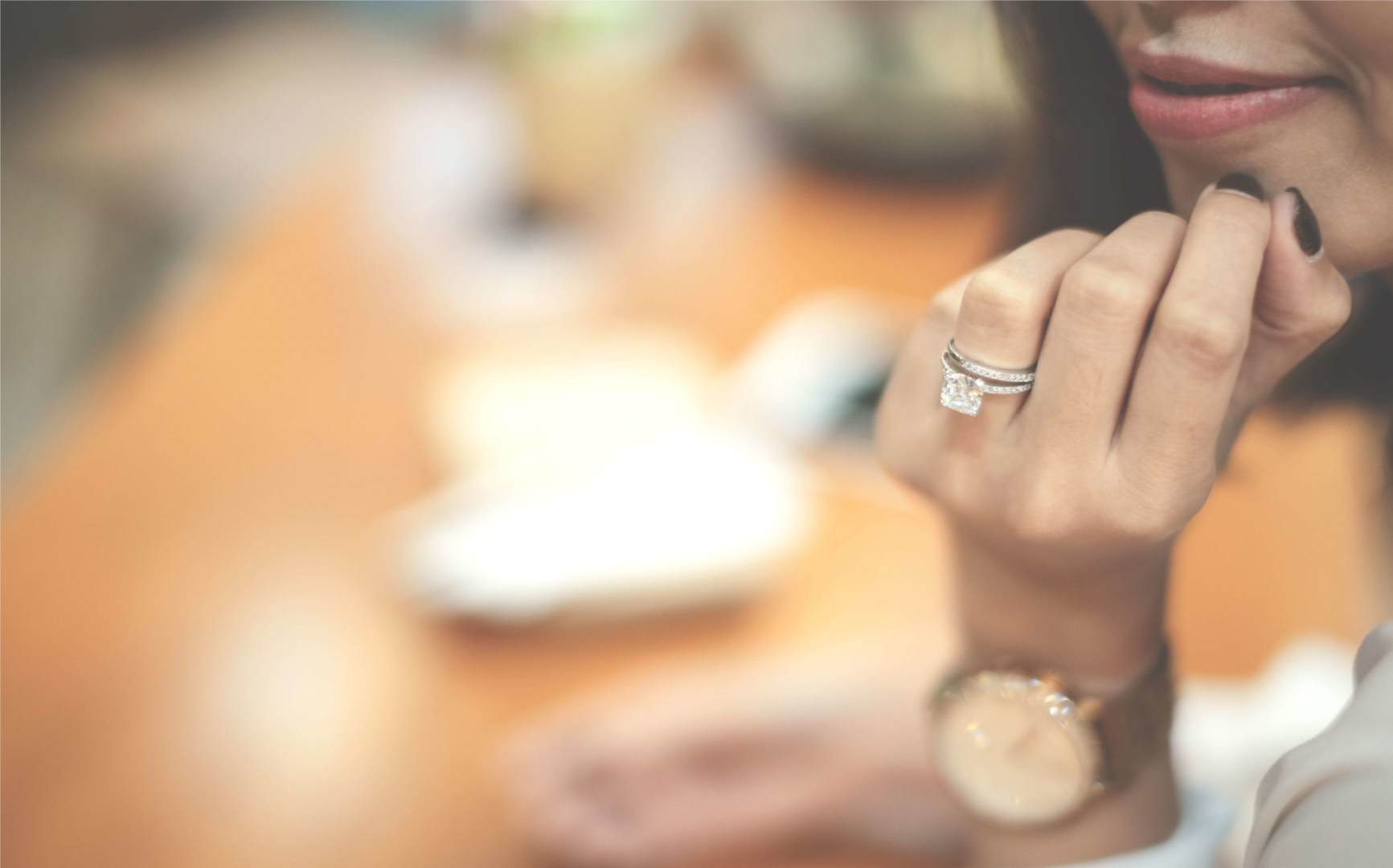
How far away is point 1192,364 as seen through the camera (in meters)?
0.39

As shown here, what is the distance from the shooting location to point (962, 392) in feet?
1.43

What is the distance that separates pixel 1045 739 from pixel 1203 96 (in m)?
0.29

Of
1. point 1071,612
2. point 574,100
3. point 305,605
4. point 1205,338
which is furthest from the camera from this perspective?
point 574,100

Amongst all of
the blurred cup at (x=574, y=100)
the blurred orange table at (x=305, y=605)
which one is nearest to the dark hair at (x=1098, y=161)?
the blurred orange table at (x=305, y=605)

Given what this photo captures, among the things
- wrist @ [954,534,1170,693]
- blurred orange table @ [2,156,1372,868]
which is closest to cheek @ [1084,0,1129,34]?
wrist @ [954,534,1170,693]

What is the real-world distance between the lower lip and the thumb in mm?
31

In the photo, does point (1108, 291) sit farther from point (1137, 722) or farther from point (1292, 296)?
point (1137, 722)

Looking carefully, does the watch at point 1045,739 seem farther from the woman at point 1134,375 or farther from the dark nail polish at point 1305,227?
the dark nail polish at point 1305,227

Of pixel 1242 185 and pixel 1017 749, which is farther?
pixel 1017 749

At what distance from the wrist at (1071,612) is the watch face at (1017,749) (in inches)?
0.7

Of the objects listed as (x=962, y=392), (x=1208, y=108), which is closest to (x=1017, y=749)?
(x=962, y=392)

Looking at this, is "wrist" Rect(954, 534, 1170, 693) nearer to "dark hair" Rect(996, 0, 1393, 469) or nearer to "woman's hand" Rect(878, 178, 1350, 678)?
"woman's hand" Rect(878, 178, 1350, 678)

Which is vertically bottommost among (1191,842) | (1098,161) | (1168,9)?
(1191,842)

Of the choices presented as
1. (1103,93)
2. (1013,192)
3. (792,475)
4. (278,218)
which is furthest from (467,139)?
(1103,93)
